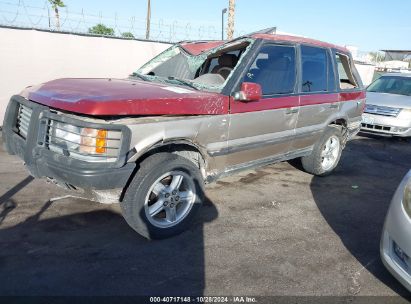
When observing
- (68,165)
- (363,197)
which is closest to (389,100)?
(363,197)

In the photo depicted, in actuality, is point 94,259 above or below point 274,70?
below

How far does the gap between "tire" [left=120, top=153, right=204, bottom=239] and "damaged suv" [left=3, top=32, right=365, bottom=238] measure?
1cm

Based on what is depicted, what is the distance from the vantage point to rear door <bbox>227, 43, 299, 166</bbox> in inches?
154

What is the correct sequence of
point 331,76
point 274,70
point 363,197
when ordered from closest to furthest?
1. point 274,70
2. point 363,197
3. point 331,76

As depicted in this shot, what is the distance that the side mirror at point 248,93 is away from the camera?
3.63 meters

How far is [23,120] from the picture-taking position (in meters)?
3.52

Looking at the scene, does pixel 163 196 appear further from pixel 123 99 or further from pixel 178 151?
pixel 123 99

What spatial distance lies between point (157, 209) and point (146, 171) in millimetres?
455

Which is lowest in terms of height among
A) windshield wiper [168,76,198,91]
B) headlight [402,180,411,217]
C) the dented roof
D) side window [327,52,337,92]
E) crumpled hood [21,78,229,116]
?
headlight [402,180,411,217]

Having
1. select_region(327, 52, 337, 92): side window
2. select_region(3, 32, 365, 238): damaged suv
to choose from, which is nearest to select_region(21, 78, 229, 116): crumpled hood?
select_region(3, 32, 365, 238): damaged suv

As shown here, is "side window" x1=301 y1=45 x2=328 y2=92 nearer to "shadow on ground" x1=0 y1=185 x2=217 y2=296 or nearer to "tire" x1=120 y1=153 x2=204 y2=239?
"tire" x1=120 y1=153 x2=204 y2=239

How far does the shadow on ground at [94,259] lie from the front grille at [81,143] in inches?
34.6

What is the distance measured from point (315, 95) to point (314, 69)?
1.21 ft

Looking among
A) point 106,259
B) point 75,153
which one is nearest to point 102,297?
point 106,259
